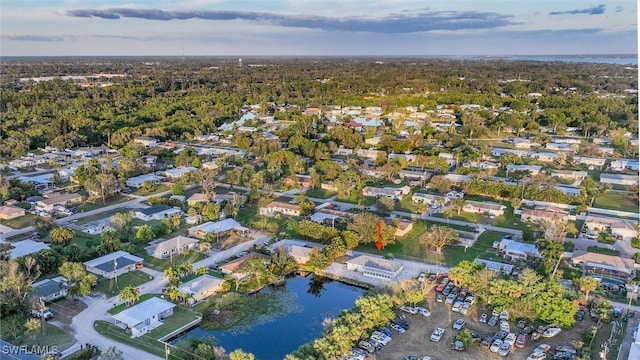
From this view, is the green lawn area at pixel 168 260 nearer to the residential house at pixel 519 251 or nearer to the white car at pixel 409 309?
the white car at pixel 409 309

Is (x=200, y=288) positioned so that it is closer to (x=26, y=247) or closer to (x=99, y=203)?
(x=26, y=247)

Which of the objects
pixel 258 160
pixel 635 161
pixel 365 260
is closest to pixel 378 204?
pixel 365 260

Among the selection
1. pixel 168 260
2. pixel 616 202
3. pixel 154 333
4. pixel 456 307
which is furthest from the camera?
pixel 616 202

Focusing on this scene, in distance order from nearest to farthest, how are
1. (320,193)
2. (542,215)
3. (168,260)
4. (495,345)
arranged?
(495,345) < (168,260) < (542,215) < (320,193)

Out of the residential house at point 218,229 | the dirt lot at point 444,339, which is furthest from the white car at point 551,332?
the residential house at point 218,229

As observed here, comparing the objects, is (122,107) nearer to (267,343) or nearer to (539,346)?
(267,343)

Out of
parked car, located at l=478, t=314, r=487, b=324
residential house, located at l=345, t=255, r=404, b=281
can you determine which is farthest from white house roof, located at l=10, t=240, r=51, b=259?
parked car, located at l=478, t=314, r=487, b=324

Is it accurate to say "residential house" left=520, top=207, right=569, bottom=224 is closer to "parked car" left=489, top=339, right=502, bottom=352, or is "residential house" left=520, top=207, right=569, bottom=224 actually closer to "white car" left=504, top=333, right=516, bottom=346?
"white car" left=504, top=333, right=516, bottom=346

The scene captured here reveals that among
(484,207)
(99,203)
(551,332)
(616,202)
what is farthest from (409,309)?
(99,203)
